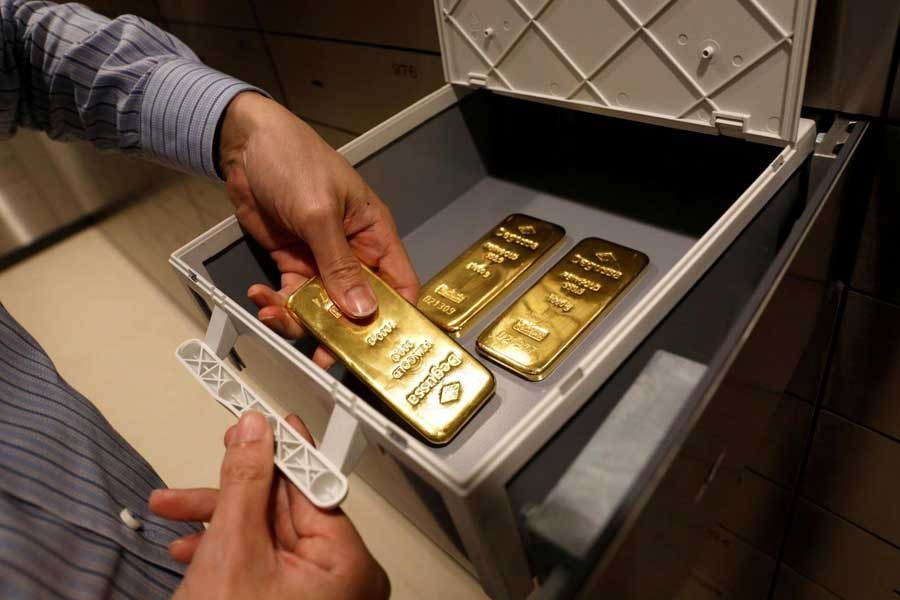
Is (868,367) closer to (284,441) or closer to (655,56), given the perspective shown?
(655,56)

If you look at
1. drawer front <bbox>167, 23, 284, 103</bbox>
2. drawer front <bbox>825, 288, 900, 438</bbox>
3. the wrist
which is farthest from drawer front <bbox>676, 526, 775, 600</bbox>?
drawer front <bbox>167, 23, 284, 103</bbox>

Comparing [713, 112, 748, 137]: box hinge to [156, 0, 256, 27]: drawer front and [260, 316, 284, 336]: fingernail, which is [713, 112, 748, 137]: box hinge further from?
[156, 0, 256, 27]: drawer front

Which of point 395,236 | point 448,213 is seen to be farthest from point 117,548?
point 448,213

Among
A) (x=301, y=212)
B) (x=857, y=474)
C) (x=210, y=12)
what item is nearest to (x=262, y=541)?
(x=301, y=212)

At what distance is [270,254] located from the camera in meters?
0.60

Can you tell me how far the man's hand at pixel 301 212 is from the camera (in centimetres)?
53

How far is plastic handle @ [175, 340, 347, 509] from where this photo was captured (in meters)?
0.36

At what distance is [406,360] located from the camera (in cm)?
49

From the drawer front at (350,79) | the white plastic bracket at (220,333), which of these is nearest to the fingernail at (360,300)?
the white plastic bracket at (220,333)

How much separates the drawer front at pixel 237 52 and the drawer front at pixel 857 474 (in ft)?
3.70

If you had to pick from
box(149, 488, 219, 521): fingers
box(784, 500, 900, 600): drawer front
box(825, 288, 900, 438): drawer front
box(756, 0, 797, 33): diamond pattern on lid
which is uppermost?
box(756, 0, 797, 33): diamond pattern on lid

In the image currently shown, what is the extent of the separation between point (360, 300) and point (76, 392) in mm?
270

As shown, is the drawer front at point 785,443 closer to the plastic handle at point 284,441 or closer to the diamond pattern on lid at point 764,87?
the diamond pattern on lid at point 764,87

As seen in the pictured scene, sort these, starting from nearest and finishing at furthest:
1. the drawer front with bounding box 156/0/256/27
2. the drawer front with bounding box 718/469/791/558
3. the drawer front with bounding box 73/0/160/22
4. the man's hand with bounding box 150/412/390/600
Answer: the man's hand with bounding box 150/412/390/600
the drawer front with bounding box 718/469/791/558
the drawer front with bounding box 156/0/256/27
the drawer front with bounding box 73/0/160/22
